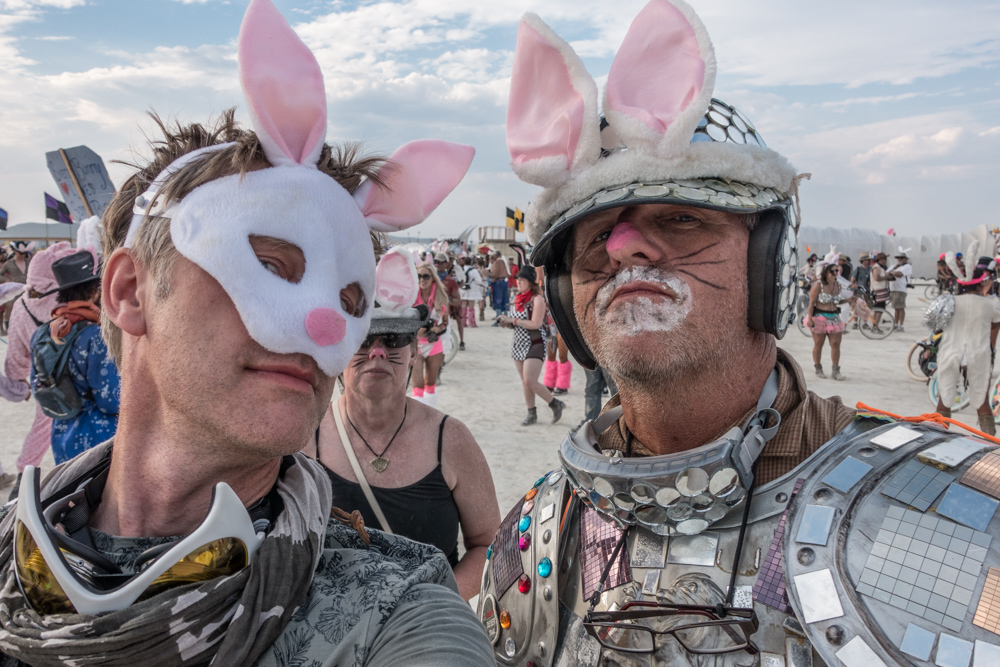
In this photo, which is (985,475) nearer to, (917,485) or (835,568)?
(917,485)

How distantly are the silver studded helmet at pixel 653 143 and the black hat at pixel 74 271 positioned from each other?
3.09 meters

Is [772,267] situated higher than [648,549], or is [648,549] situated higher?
[772,267]

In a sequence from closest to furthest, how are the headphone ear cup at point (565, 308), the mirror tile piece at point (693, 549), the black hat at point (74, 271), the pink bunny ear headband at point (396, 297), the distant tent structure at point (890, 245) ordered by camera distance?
the mirror tile piece at point (693, 549) → the headphone ear cup at point (565, 308) → the pink bunny ear headband at point (396, 297) → the black hat at point (74, 271) → the distant tent structure at point (890, 245)

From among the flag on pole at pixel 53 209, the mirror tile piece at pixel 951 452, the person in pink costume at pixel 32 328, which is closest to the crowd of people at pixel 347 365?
the mirror tile piece at pixel 951 452

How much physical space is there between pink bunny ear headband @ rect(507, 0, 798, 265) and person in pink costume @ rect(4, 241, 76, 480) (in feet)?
13.0

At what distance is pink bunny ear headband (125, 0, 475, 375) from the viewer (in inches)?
45.4

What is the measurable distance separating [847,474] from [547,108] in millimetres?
1060

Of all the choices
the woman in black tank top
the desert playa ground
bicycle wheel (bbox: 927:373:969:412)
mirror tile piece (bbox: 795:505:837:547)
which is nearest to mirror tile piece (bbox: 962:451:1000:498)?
mirror tile piece (bbox: 795:505:837:547)

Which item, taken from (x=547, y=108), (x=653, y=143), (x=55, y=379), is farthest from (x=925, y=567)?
(x=55, y=379)

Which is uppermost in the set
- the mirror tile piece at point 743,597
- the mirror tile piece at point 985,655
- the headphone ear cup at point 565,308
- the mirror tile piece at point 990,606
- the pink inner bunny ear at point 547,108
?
the pink inner bunny ear at point 547,108

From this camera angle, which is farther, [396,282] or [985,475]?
[396,282]

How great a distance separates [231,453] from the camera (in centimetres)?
120

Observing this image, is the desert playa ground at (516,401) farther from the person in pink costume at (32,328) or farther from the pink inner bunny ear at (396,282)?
the pink inner bunny ear at (396,282)

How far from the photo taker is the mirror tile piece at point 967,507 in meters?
1.11
